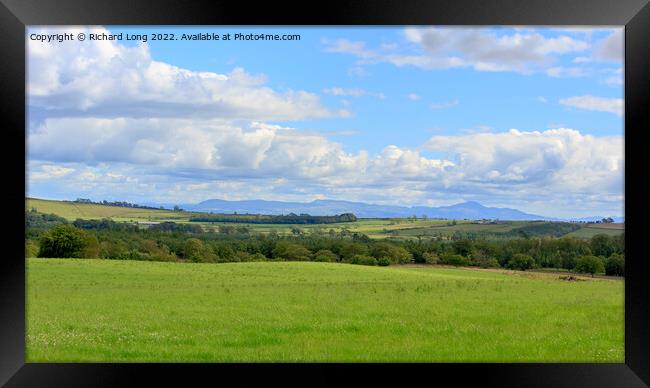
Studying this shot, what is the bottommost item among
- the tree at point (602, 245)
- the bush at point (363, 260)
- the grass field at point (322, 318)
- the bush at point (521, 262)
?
the bush at point (363, 260)

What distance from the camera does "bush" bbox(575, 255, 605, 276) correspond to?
55.5 ft

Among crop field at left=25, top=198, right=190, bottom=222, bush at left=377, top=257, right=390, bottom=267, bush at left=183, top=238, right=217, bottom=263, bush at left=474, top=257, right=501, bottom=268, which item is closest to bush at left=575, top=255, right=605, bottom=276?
bush at left=474, top=257, right=501, bottom=268

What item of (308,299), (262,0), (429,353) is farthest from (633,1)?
(308,299)

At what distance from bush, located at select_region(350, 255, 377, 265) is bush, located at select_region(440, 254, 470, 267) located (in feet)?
11.0

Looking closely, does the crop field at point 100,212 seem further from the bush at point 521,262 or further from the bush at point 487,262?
the bush at point 521,262

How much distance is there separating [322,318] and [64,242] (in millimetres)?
18475

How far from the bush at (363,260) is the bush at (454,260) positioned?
3342mm

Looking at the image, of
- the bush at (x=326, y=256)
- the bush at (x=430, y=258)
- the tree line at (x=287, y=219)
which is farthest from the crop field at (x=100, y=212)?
the bush at (x=430, y=258)

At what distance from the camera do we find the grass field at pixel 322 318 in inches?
329

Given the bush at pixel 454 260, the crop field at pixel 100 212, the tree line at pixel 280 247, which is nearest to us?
the tree line at pixel 280 247

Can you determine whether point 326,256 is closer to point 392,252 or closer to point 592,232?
point 392,252

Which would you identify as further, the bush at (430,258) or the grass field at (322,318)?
the bush at (430,258)

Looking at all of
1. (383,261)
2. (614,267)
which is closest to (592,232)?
(614,267)

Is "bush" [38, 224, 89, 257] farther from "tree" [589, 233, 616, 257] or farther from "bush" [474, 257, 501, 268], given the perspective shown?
"tree" [589, 233, 616, 257]
